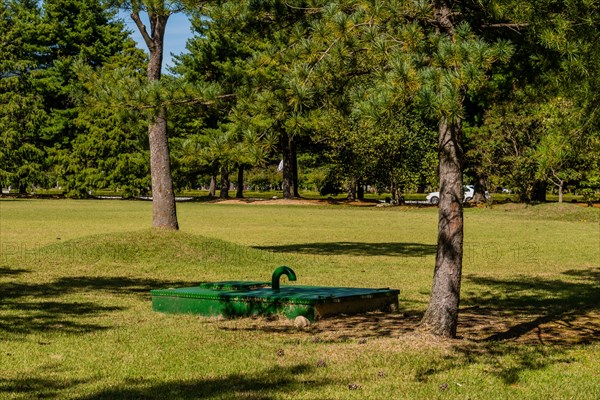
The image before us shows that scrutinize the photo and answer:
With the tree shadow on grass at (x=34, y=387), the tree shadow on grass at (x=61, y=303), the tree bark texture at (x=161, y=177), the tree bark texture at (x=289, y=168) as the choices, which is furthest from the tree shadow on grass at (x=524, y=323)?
the tree bark texture at (x=289, y=168)

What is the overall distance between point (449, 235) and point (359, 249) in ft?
43.0

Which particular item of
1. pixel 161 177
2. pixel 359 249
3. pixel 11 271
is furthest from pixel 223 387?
pixel 359 249

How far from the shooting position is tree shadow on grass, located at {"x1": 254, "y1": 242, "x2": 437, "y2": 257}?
20.2 m

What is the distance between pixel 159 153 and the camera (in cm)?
1808

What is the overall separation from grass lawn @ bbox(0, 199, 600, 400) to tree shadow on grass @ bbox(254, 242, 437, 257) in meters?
0.19

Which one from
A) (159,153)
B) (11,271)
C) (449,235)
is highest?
(159,153)

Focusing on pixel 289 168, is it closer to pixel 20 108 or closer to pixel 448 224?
pixel 20 108

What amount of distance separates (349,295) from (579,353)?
3.16 m

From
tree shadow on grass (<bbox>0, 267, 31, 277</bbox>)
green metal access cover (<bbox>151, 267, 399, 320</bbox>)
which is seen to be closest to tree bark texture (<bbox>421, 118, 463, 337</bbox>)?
green metal access cover (<bbox>151, 267, 399, 320</bbox>)

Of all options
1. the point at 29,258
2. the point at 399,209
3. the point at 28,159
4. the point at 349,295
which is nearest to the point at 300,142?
the point at 399,209

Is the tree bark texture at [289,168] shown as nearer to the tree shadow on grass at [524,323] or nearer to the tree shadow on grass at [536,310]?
the tree shadow on grass at [524,323]

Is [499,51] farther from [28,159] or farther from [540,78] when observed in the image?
[28,159]

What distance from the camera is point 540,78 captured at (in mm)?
9180

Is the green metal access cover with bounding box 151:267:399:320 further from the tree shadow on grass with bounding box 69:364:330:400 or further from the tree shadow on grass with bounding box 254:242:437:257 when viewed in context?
the tree shadow on grass with bounding box 254:242:437:257
